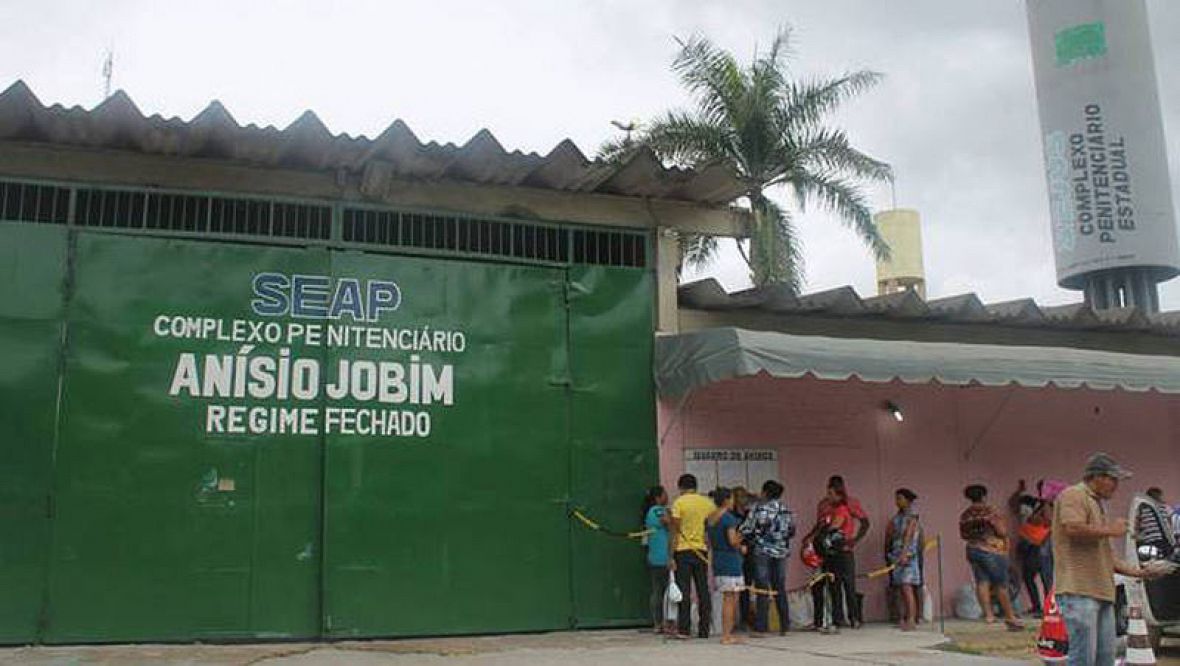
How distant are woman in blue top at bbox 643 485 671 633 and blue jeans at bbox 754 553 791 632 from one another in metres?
0.94

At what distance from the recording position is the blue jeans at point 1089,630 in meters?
6.23

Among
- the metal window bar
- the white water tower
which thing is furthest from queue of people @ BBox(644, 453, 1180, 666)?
the white water tower

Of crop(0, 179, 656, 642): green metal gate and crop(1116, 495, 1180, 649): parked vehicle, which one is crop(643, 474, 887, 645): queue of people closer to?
crop(0, 179, 656, 642): green metal gate

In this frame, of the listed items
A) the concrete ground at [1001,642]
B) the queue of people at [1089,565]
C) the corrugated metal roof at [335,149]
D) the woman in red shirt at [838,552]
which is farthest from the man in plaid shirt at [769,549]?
the queue of people at [1089,565]

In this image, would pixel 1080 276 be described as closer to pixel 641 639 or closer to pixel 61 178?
pixel 641 639

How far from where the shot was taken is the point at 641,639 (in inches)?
423

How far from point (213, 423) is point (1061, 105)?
58.6 ft

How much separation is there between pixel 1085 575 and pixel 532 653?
15.9ft

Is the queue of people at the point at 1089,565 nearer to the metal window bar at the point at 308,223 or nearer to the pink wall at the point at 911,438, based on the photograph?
the pink wall at the point at 911,438

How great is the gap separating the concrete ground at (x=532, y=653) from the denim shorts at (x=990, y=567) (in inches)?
62.6

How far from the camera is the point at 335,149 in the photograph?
1045 centimetres

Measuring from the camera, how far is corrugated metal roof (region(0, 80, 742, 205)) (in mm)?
9703

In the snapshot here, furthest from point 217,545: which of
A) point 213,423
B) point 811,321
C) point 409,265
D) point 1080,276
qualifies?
point 1080,276

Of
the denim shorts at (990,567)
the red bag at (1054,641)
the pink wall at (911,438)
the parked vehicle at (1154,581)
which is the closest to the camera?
the red bag at (1054,641)
